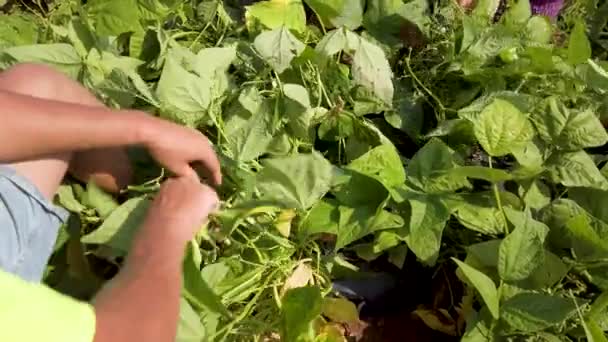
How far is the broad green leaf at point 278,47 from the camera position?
1171 mm

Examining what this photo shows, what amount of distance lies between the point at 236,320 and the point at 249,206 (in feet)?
0.43

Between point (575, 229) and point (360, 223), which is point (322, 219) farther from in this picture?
point (575, 229)

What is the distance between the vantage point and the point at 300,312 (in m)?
1.02

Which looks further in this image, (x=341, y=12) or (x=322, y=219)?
(x=341, y=12)

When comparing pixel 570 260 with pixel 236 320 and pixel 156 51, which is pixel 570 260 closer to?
pixel 236 320

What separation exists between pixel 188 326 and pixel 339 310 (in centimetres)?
20

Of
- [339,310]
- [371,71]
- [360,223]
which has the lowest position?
[339,310]

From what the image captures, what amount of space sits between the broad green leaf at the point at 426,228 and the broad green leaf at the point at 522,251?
0.25 feet

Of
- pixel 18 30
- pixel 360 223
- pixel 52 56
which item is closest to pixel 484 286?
pixel 360 223

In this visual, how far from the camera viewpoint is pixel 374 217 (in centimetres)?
107

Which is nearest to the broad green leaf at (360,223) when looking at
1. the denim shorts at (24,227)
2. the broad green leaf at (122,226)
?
the broad green leaf at (122,226)

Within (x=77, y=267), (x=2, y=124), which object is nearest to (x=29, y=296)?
(x=2, y=124)

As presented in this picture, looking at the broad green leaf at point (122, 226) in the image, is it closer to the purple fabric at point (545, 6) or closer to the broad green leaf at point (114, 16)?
the broad green leaf at point (114, 16)

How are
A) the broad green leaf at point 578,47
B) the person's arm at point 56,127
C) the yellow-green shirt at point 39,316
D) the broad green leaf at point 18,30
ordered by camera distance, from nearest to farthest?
the yellow-green shirt at point 39,316, the person's arm at point 56,127, the broad green leaf at point 578,47, the broad green leaf at point 18,30
